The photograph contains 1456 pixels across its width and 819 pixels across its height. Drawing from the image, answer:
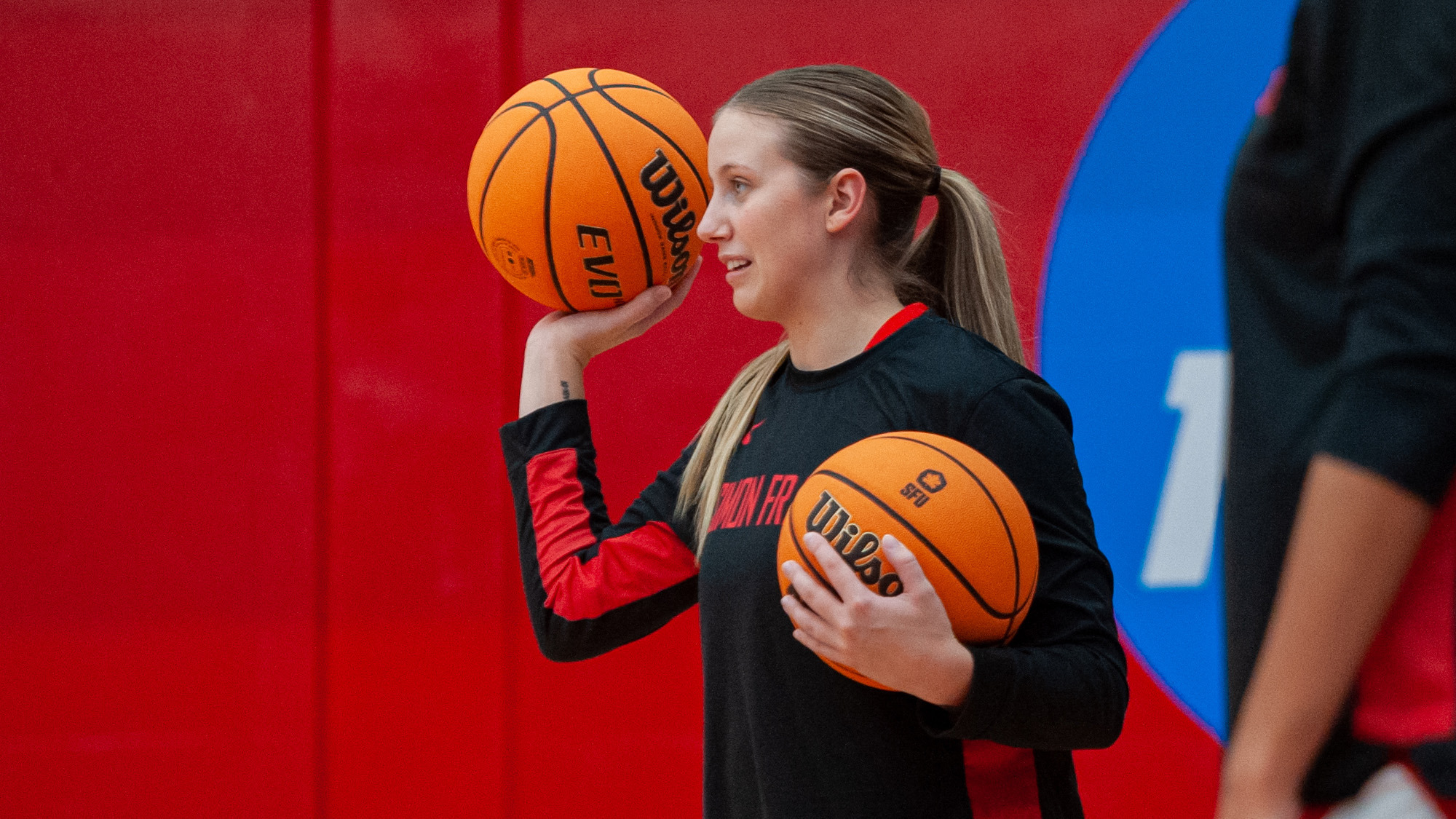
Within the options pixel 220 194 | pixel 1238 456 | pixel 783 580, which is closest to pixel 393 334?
pixel 220 194

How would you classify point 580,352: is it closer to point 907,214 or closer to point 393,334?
point 907,214

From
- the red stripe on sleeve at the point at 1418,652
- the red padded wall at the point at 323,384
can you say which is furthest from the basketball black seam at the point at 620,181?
the red stripe on sleeve at the point at 1418,652

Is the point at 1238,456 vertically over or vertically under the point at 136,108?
under

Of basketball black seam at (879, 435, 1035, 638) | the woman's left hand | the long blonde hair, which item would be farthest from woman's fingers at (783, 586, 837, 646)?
the long blonde hair

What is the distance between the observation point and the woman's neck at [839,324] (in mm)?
1609

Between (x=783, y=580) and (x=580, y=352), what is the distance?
2.24 feet

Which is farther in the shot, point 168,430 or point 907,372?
point 168,430

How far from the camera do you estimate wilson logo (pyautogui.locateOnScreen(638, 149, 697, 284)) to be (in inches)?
69.3

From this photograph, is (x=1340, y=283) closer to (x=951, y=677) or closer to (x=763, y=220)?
(x=951, y=677)

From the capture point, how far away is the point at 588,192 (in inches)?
68.6

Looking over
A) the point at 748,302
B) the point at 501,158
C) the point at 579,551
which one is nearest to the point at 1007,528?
the point at 748,302

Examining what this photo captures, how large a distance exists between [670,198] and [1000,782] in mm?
932

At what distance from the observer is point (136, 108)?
9.32ft

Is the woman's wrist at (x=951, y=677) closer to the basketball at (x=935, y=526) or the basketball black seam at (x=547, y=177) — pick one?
the basketball at (x=935, y=526)
